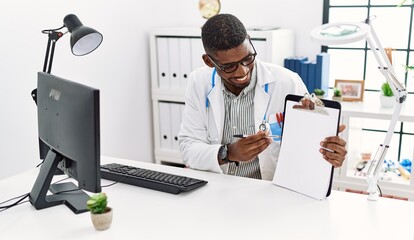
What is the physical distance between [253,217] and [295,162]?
10.7 inches

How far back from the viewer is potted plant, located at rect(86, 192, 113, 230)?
4.30ft

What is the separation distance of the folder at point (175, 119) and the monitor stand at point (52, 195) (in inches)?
70.7

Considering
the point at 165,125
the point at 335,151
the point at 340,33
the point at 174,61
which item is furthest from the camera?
the point at 165,125

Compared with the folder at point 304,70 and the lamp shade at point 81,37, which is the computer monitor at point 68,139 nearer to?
the lamp shade at point 81,37

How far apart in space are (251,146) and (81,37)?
2.35ft

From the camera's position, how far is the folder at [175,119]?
3377 mm

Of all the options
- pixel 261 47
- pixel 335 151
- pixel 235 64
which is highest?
pixel 235 64

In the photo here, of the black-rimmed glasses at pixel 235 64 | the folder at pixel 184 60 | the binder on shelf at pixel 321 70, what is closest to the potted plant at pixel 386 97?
the binder on shelf at pixel 321 70

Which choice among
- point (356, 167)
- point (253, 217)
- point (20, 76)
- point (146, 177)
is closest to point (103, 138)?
point (20, 76)

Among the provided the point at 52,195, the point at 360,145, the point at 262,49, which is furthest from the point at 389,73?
the point at 360,145

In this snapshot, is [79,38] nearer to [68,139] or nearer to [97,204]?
[68,139]

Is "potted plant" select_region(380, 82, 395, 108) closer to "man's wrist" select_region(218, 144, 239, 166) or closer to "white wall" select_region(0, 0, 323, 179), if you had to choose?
"white wall" select_region(0, 0, 323, 179)

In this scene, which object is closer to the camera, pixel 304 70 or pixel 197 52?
pixel 304 70

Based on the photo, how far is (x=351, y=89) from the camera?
3014 mm
